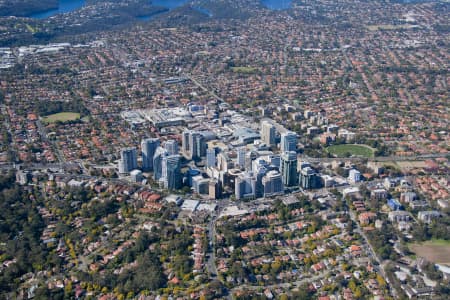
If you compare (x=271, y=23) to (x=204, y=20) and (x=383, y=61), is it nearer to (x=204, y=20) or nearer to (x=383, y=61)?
(x=204, y=20)

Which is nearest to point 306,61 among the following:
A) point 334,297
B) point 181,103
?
point 181,103

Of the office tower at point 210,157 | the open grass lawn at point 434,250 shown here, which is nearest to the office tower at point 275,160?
the office tower at point 210,157

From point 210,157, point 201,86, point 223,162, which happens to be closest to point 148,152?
point 210,157

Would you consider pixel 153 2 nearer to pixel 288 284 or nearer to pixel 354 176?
pixel 354 176

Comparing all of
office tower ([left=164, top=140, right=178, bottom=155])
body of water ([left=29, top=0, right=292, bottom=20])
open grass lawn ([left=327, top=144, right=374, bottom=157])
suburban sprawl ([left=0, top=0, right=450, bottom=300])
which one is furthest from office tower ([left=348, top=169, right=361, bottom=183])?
body of water ([left=29, top=0, right=292, bottom=20])

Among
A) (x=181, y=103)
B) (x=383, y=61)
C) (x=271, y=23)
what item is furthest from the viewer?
(x=271, y=23)

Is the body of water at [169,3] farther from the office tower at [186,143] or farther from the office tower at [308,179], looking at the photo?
the office tower at [308,179]
